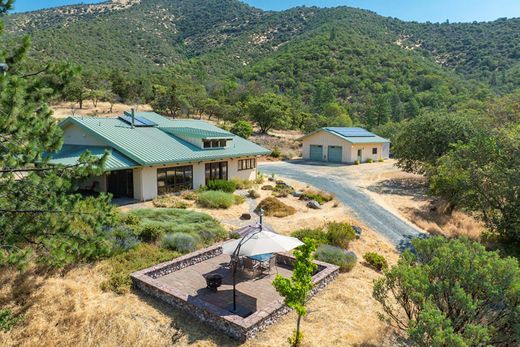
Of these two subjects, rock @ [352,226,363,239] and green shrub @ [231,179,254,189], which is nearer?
rock @ [352,226,363,239]

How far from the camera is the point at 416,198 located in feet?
96.0

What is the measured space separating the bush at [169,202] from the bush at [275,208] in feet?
15.8

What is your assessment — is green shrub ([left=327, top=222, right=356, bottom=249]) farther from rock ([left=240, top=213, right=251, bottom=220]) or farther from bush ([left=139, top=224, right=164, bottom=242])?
bush ([left=139, top=224, right=164, bottom=242])

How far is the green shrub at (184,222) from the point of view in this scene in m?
17.1

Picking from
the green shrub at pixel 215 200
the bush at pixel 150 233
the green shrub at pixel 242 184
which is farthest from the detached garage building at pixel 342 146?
the bush at pixel 150 233

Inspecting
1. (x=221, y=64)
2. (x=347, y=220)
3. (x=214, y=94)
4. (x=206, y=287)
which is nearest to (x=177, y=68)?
(x=221, y=64)

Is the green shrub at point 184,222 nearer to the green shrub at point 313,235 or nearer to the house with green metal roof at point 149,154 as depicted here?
the green shrub at point 313,235

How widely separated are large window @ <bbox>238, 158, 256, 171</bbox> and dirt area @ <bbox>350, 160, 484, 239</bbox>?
10.1 meters

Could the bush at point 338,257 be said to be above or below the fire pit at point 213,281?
below

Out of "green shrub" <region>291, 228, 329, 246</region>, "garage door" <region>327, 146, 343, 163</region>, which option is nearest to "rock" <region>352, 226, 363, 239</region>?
"green shrub" <region>291, 228, 329, 246</region>

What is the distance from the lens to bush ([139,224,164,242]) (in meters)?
16.2

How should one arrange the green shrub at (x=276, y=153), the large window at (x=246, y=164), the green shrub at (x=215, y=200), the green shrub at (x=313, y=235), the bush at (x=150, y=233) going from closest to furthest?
the bush at (x=150, y=233)
the green shrub at (x=313, y=235)
the green shrub at (x=215, y=200)
the large window at (x=246, y=164)
the green shrub at (x=276, y=153)

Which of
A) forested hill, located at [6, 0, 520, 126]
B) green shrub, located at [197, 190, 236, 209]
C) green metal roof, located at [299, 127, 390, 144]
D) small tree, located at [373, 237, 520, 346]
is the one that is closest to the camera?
small tree, located at [373, 237, 520, 346]

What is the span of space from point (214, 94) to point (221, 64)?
44.5 metres
